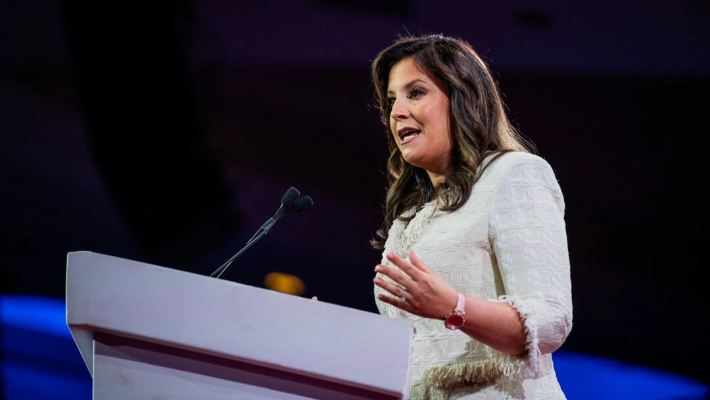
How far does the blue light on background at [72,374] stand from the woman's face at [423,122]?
5.06 feet

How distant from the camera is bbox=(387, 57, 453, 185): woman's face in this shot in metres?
1.66

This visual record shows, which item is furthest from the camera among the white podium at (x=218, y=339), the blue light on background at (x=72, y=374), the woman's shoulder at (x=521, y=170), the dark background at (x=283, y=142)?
the dark background at (x=283, y=142)

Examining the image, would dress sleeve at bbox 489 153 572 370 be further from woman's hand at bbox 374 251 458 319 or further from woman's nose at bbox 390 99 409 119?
woman's nose at bbox 390 99 409 119

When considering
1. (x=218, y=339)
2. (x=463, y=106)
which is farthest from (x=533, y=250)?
(x=218, y=339)

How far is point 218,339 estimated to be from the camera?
87 cm

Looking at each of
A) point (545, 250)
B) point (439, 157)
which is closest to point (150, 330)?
point (545, 250)

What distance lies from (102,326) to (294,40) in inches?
97.3

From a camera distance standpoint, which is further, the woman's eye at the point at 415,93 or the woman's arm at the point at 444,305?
the woman's eye at the point at 415,93

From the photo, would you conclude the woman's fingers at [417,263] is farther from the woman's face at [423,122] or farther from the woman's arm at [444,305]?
the woman's face at [423,122]

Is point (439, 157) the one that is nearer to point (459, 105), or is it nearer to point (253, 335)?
point (459, 105)

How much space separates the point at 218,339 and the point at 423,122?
0.96 m

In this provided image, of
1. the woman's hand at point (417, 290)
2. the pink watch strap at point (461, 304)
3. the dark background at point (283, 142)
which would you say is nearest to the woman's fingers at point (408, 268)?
the woman's hand at point (417, 290)

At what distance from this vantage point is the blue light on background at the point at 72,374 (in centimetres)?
275

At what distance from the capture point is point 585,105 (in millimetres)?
2885
